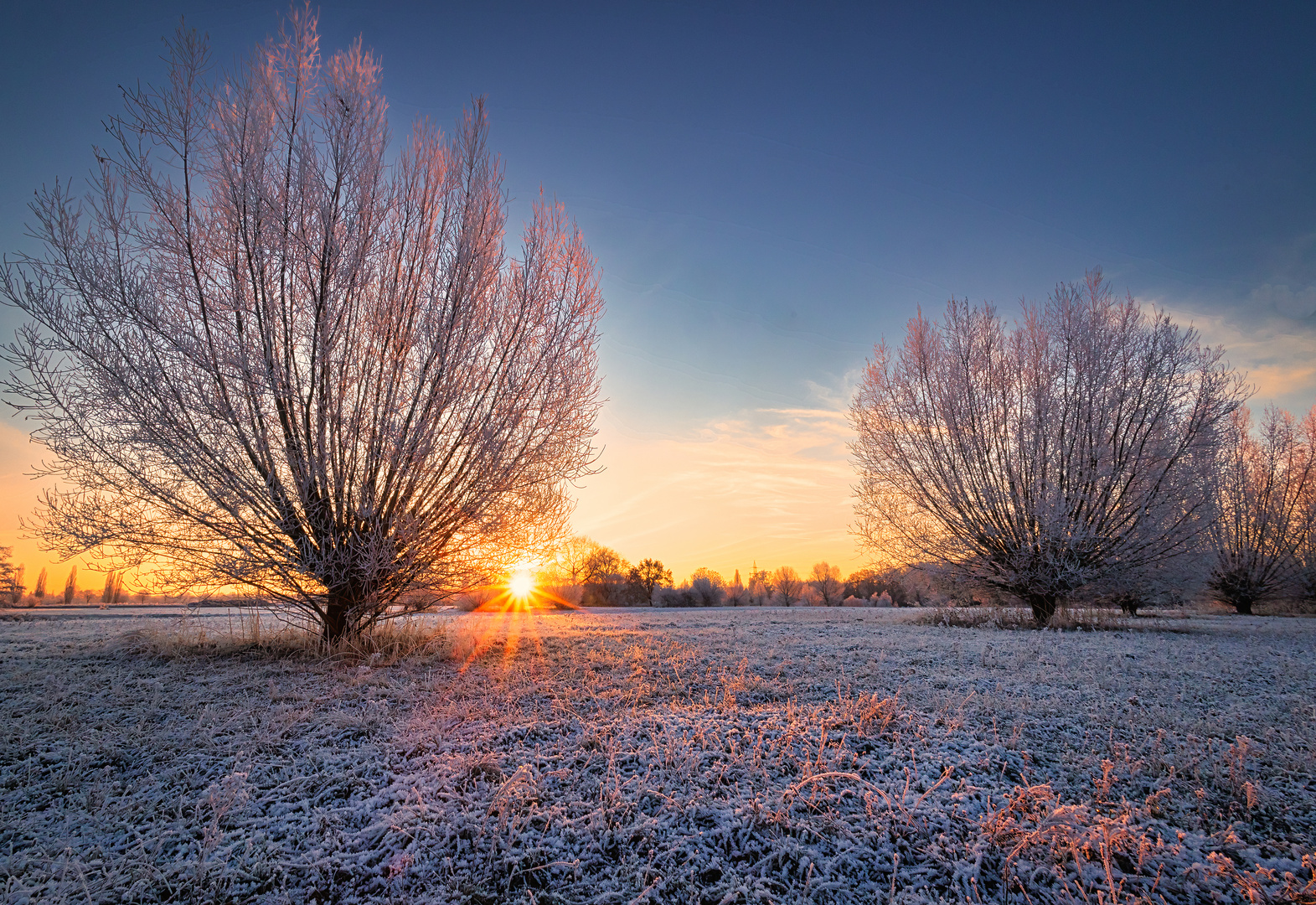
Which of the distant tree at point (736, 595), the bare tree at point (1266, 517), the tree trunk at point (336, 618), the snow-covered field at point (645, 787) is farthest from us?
the distant tree at point (736, 595)

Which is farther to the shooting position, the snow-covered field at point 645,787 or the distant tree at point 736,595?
the distant tree at point 736,595

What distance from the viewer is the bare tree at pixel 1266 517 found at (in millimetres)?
17906

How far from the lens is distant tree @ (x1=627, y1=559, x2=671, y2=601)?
2805cm

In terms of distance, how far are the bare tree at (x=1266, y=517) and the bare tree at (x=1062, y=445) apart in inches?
410

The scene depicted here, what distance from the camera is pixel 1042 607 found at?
11.5 meters

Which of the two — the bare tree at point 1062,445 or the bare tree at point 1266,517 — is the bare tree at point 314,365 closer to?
the bare tree at point 1062,445

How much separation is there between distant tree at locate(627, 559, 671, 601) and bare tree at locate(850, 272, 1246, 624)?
18.6 metres

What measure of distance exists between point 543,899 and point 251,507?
4.72m

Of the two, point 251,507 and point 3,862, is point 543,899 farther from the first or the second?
point 251,507

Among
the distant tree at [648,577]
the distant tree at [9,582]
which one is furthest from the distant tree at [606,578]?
the distant tree at [9,582]

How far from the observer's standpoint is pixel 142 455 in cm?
490

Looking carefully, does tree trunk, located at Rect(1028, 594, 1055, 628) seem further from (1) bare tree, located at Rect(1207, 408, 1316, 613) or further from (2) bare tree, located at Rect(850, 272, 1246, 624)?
(1) bare tree, located at Rect(1207, 408, 1316, 613)

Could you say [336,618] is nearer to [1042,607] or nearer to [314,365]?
[314,365]

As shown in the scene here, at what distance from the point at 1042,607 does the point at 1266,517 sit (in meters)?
13.4
